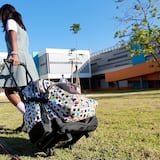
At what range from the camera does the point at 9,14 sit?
11.8 ft

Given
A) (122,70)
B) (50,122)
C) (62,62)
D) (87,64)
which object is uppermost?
(62,62)

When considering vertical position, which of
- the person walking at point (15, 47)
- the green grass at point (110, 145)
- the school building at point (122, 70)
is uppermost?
the school building at point (122, 70)

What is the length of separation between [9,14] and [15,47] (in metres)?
0.55

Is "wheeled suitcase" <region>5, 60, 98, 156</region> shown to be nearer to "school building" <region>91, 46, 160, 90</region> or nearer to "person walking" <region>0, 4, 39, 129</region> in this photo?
"person walking" <region>0, 4, 39, 129</region>

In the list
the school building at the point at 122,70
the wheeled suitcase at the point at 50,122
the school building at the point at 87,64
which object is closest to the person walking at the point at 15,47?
the wheeled suitcase at the point at 50,122

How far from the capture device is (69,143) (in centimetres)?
287

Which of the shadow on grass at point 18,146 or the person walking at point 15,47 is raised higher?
the person walking at point 15,47

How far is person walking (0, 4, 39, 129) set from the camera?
3.41m

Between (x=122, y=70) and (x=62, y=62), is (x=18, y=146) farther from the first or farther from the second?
(x=62, y=62)

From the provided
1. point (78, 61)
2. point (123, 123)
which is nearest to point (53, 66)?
point (78, 61)

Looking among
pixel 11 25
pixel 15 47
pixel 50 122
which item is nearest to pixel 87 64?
pixel 11 25

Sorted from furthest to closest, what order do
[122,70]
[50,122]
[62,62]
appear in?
1. [62,62]
2. [122,70]
3. [50,122]

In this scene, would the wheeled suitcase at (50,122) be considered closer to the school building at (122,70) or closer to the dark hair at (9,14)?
the dark hair at (9,14)

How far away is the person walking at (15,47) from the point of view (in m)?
3.41
